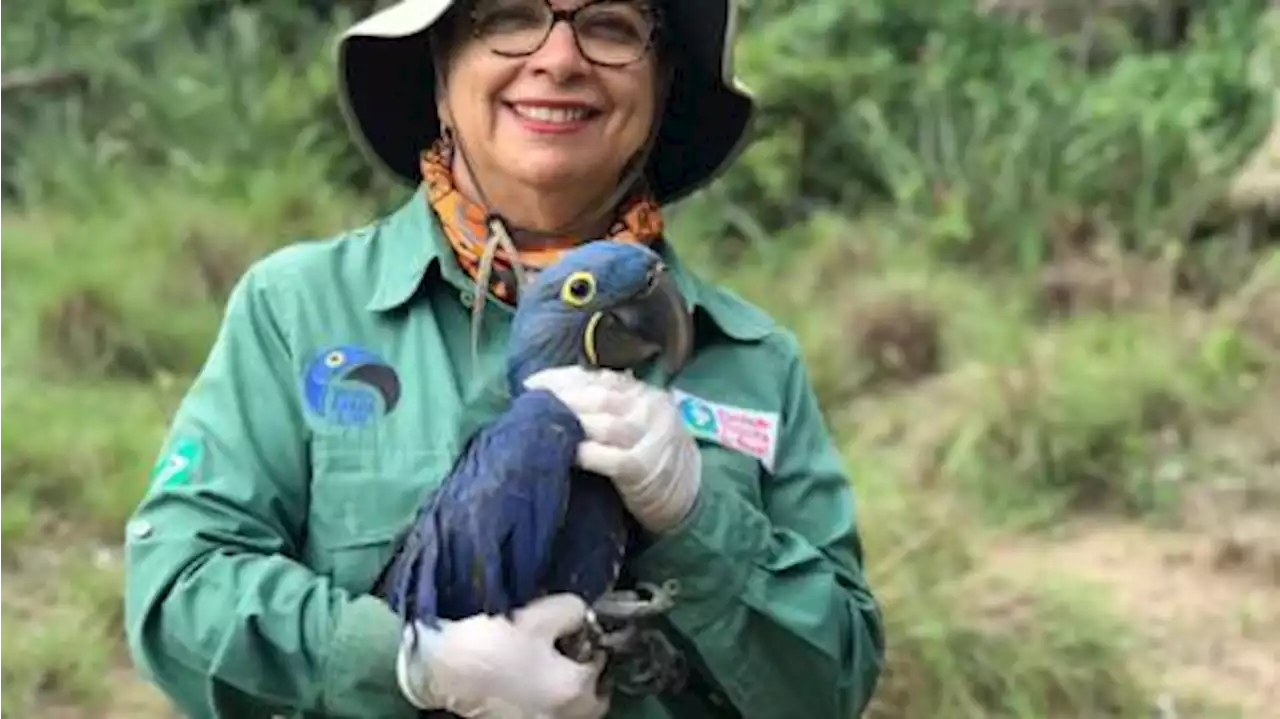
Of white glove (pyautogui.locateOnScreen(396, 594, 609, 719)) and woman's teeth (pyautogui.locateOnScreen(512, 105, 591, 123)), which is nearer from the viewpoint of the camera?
white glove (pyautogui.locateOnScreen(396, 594, 609, 719))

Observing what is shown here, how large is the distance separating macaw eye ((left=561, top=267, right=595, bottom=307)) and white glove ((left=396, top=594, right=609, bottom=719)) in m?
0.30

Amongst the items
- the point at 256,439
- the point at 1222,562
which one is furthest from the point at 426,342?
the point at 1222,562

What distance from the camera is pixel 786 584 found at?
8.00 feet

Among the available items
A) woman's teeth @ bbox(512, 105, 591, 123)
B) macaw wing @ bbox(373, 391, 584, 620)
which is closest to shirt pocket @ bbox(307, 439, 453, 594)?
macaw wing @ bbox(373, 391, 584, 620)

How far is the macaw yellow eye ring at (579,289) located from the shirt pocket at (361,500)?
26cm

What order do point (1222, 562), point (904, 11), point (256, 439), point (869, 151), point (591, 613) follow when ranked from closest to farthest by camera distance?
1. point (591, 613)
2. point (256, 439)
3. point (1222, 562)
4. point (869, 151)
5. point (904, 11)

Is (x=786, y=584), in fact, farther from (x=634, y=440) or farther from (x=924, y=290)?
(x=924, y=290)

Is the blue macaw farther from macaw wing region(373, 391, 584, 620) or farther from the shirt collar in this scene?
the shirt collar

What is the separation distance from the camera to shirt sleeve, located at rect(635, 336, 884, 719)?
2.34 m

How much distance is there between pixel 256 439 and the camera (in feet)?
7.87

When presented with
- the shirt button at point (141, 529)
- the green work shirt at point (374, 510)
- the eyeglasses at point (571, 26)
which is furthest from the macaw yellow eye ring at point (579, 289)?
the shirt button at point (141, 529)

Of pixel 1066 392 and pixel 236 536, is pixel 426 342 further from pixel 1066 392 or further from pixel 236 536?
pixel 1066 392

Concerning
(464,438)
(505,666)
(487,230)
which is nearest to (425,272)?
(487,230)

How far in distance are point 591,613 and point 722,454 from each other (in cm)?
33
